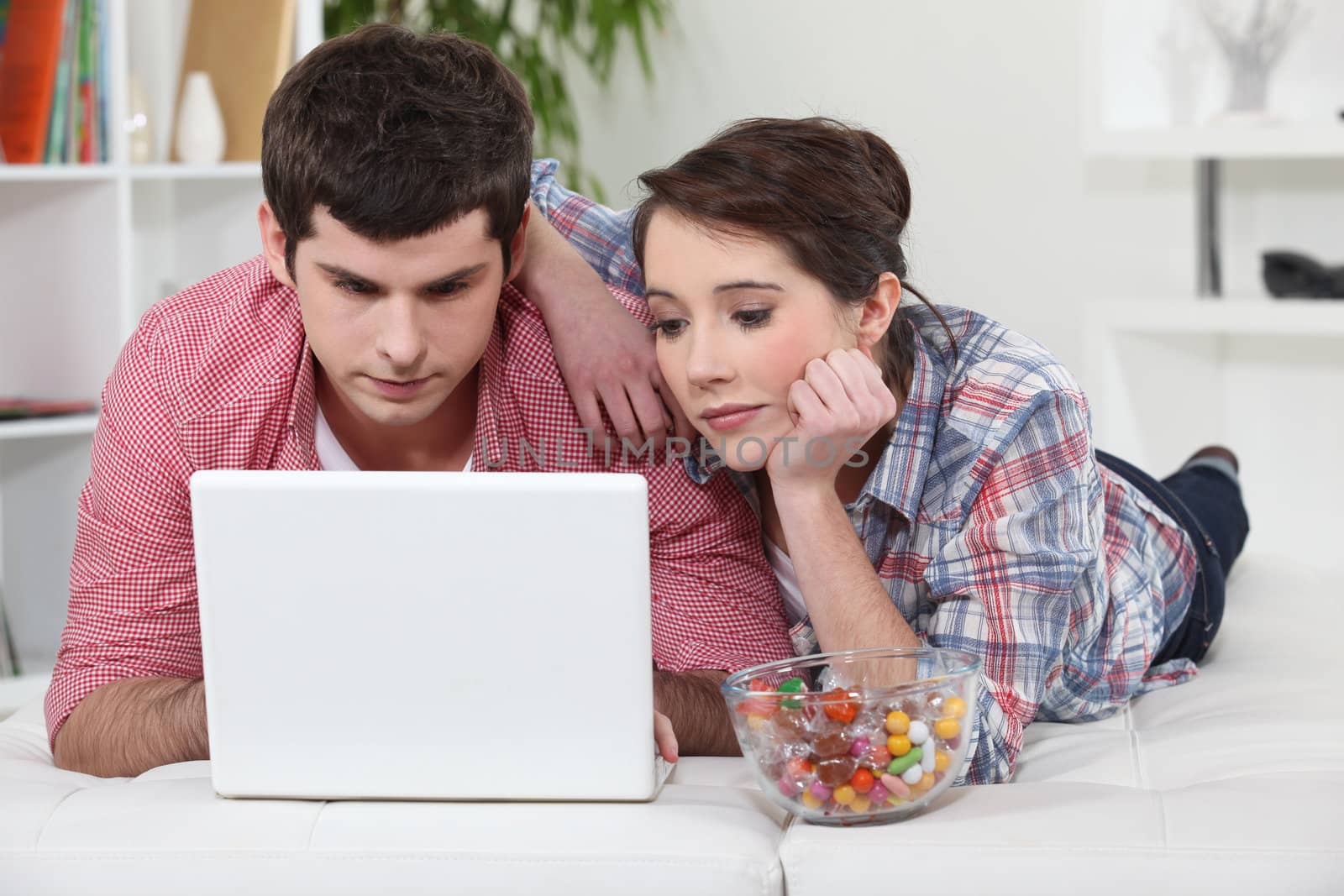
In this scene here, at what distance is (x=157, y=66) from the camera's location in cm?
276

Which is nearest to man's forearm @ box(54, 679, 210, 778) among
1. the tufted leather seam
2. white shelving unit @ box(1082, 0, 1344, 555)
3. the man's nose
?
the tufted leather seam

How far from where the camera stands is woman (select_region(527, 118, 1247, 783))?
134 centimetres

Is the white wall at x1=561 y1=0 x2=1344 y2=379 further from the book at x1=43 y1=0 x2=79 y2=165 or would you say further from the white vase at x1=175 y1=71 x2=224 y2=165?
the book at x1=43 y1=0 x2=79 y2=165

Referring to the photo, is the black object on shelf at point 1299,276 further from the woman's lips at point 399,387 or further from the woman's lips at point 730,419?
the woman's lips at point 399,387

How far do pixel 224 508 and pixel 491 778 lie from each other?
0.94ft

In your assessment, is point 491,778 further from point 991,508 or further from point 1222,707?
point 1222,707

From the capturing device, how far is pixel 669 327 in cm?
141

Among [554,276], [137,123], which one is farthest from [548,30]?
[554,276]

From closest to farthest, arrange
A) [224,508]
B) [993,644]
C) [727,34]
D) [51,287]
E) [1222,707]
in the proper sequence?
[224,508] < [993,644] < [1222,707] < [51,287] < [727,34]

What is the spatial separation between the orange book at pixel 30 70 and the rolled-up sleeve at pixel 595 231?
1064 mm

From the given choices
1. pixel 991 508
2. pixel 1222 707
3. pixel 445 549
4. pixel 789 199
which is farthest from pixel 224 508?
pixel 1222 707

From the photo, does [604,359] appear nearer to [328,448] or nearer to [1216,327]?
[328,448]

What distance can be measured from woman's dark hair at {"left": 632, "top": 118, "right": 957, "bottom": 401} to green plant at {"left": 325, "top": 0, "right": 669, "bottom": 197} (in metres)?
1.66

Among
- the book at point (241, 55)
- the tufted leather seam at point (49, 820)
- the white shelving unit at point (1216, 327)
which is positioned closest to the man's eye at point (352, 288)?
the tufted leather seam at point (49, 820)
